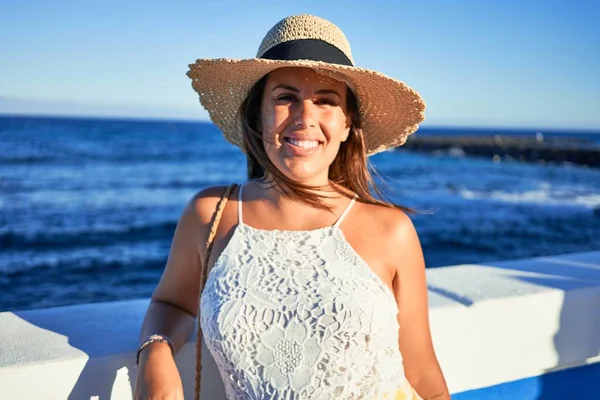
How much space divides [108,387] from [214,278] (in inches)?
16.2

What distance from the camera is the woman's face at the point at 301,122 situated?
182 cm

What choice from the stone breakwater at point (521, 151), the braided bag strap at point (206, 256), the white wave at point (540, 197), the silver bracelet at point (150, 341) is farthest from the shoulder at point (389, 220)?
the stone breakwater at point (521, 151)

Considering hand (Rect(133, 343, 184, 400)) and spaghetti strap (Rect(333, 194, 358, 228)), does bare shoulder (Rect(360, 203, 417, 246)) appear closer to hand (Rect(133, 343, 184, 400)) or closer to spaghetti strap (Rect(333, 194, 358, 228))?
spaghetti strap (Rect(333, 194, 358, 228))

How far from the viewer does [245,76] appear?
1.94 meters

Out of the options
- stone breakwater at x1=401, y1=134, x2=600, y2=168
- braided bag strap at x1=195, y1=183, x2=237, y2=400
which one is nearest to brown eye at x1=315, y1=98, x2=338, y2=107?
braided bag strap at x1=195, y1=183, x2=237, y2=400

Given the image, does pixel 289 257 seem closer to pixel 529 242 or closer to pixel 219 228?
pixel 219 228

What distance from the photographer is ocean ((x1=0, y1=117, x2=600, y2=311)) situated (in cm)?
871

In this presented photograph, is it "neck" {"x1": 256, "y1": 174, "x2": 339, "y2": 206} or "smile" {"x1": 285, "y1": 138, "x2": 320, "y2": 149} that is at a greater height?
"smile" {"x1": 285, "y1": 138, "x2": 320, "y2": 149}

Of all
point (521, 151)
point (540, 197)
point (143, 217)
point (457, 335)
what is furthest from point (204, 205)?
point (521, 151)

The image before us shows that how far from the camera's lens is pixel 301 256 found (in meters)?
1.75

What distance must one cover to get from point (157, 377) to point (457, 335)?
1059mm

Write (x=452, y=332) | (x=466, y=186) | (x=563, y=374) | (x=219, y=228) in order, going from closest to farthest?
(x=219, y=228), (x=452, y=332), (x=563, y=374), (x=466, y=186)

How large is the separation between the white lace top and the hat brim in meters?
0.53

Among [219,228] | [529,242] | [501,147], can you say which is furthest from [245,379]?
[501,147]
